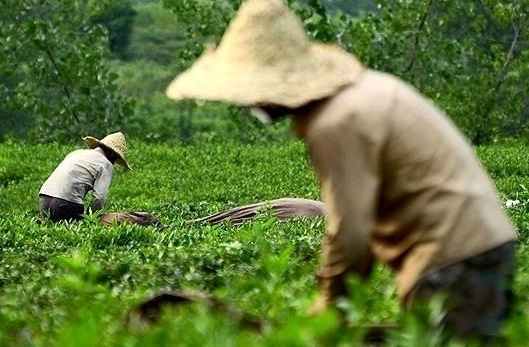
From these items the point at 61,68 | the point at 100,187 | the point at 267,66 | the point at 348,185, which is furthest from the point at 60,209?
the point at 61,68

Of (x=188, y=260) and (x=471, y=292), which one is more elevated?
(x=471, y=292)

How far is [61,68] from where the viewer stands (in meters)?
24.5

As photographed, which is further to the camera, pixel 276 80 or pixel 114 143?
pixel 114 143

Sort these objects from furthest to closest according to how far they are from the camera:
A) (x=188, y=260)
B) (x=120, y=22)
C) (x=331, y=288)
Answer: (x=120, y=22)
(x=188, y=260)
(x=331, y=288)

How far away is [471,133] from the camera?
2380 centimetres

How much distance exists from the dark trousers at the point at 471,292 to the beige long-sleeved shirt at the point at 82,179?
8.53 m

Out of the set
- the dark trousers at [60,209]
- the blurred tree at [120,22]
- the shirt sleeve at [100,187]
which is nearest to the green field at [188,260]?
the shirt sleeve at [100,187]

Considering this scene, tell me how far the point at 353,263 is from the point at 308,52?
67 centimetres

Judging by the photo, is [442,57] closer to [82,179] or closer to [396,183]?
[82,179]

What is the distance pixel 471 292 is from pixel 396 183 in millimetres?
367

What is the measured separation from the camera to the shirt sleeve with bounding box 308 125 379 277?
3.55 meters

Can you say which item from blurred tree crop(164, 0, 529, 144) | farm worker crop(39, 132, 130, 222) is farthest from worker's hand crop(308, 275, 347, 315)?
blurred tree crop(164, 0, 529, 144)

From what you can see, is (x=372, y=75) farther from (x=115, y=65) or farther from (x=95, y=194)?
(x=115, y=65)

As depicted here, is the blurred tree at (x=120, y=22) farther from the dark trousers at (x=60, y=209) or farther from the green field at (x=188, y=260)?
the dark trousers at (x=60, y=209)
